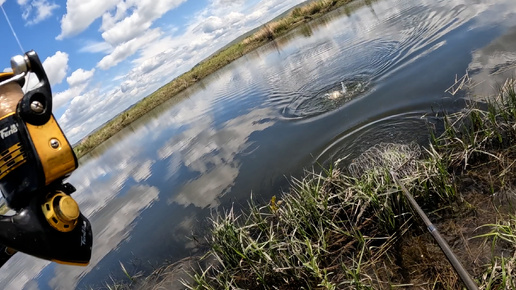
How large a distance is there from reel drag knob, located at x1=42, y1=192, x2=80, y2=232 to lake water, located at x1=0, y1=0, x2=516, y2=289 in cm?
393

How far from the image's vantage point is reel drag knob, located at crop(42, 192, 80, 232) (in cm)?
267

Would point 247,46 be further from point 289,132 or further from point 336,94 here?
point 289,132

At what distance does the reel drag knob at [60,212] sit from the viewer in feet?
8.77

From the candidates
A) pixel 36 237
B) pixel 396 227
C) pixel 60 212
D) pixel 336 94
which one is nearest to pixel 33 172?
pixel 60 212

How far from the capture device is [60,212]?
271 centimetres

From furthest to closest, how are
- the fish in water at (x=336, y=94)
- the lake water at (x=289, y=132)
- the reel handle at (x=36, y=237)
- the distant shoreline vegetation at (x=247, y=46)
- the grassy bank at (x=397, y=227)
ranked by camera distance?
the distant shoreline vegetation at (x=247, y=46) → the fish in water at (x=336, y=94) → the lake water at (x=289, y=132) → the grassy bank at (x=397, y=227) → the reel handle at (x=36, y=237)

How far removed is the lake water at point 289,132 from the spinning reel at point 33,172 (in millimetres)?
4001

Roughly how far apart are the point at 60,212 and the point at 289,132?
25.0 ft

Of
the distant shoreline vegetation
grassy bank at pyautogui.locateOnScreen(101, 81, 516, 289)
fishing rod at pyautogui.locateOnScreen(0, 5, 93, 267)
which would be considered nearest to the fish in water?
grassy bank at pyautogui.locateOnScreen(101, 81, 516, 289)

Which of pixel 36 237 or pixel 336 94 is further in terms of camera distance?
pixel 336 94

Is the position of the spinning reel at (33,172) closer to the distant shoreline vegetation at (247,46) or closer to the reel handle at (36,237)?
the reel handle at (36,237)

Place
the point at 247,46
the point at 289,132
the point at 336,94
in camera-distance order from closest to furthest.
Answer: the point at 289,132 → the point at 336,94 → the point at 247,46

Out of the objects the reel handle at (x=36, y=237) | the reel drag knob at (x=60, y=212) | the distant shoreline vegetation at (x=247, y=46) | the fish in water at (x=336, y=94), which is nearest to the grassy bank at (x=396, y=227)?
the reel handle at (x=36, y=237)

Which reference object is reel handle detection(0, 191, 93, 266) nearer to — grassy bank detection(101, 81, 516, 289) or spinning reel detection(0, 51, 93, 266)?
spinning reel detection(0, 51, 93, 266)
